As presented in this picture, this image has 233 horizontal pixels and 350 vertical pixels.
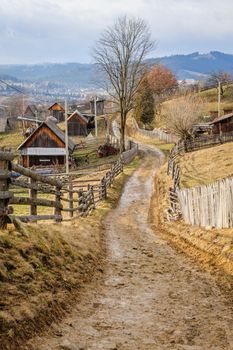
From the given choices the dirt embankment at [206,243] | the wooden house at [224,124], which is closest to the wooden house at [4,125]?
the wooden house at [224,124]

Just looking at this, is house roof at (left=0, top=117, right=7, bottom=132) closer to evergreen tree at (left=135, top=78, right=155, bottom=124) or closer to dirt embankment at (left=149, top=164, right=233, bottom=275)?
evergreen tree at (left=135, top=78, right=155, bottom=124)

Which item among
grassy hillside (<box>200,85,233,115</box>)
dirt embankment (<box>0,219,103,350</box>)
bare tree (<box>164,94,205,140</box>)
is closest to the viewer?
dirt embankment (<box>0,219,103,350</box>)

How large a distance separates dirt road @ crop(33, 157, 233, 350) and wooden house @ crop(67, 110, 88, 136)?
78.6 metres

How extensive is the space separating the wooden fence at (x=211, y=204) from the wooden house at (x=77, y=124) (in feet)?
244

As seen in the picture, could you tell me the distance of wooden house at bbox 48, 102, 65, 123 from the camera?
111 m

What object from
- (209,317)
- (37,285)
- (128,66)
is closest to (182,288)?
(209,317)

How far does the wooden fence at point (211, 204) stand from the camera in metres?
12.1

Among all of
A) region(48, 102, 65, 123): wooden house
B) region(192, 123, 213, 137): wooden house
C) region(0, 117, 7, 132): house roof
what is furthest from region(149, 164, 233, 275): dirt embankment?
region(0, 117, 7, 132): house roof

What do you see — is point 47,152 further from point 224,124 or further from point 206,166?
point 206,166

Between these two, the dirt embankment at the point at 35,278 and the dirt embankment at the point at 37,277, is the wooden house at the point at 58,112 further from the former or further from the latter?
the dirt embankment at the point at 35,278

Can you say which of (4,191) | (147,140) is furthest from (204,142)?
(4,191)

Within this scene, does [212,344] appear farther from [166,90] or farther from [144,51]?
[166,90]

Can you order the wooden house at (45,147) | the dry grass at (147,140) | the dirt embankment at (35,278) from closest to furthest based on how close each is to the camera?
the dirt embankment at (35,278), the wooden house at (45,147), the dry grass at (147,140)

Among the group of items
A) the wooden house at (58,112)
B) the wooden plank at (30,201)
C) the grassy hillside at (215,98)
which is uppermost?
the grassy hillside at (215,98)
